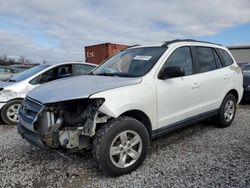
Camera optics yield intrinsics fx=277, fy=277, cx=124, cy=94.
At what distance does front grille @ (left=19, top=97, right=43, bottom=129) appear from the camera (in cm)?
368

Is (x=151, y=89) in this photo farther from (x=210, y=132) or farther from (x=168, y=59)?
(x=210, y=132)

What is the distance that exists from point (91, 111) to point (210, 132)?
119 inches

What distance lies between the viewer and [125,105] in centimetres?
361

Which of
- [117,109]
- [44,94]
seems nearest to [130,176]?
[117,109]

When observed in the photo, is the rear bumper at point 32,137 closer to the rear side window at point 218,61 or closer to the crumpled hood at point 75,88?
the crumpled hood at point 75,88

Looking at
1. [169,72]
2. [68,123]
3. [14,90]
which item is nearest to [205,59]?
[169,72]

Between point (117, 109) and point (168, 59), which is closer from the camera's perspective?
point (117, 109)

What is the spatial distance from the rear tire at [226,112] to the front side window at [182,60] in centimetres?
135

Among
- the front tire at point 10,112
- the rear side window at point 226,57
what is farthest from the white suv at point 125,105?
the front tire at point 10,112

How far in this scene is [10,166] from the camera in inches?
160

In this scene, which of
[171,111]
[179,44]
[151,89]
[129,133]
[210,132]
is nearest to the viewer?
[129,133]

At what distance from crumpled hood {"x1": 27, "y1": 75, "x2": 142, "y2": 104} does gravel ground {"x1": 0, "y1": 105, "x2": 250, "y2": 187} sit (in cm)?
105

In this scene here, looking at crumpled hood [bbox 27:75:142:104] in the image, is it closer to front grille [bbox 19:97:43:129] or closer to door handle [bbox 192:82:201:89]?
front grille [bbox 19:97:43:129]

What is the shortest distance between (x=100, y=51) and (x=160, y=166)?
13.4 metres
